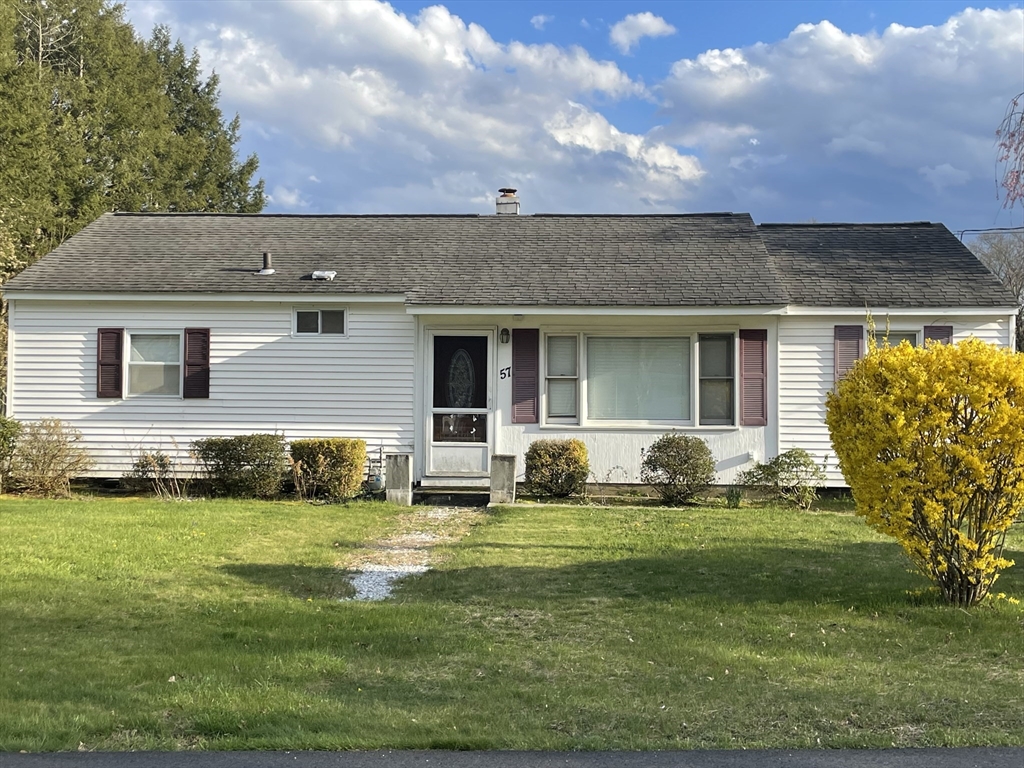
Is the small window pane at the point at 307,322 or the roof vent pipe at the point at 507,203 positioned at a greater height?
the roof vent pipe at the point at 507,203

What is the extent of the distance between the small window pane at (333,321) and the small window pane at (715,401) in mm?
5994

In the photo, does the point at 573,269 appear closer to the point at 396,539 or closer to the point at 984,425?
the point at 396,539

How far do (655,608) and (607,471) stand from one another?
711cm

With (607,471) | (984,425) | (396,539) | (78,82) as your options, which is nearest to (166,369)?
(396,539)

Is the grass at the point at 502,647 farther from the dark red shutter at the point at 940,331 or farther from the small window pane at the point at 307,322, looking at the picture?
the small window pane at the point at 307,322

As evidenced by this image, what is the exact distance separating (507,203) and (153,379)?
8032 millimetres

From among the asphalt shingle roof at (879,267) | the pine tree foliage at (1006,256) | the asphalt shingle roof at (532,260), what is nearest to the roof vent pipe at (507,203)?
the asphalt shingle roof at (532,260)

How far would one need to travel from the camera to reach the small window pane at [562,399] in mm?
14336

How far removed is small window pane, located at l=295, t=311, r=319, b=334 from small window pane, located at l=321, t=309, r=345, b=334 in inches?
4.5

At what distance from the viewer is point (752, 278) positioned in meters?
14.3

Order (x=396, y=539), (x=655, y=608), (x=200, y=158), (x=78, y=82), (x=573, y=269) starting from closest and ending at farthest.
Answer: (x=655, y=608)
(x=396, y=539)
(x=573, y=269)
(x=78, y=82)
(x=200, y=158)

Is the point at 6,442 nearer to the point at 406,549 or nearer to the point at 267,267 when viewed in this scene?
the point at 267,267

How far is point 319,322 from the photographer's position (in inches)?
574

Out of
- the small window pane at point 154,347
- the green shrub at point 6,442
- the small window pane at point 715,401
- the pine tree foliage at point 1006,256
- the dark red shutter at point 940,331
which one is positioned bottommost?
the green shrub at point 6,442
